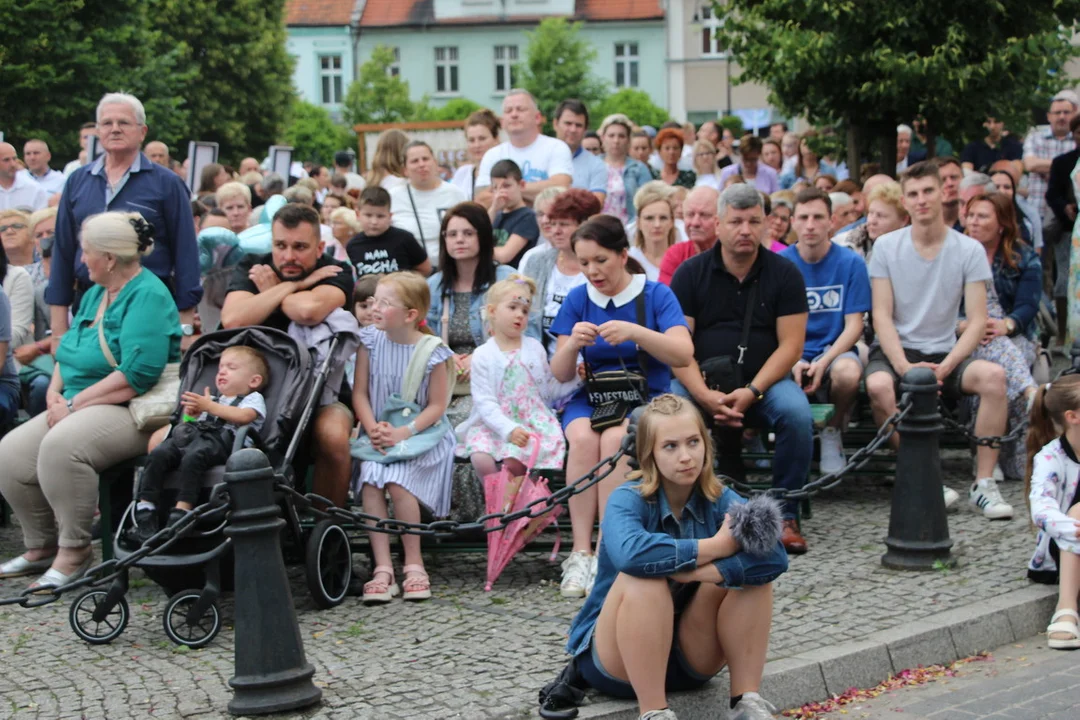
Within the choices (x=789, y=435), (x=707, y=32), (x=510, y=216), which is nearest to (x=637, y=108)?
(x=707, y=32)

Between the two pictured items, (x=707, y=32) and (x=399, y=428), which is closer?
(x=399, y=428)

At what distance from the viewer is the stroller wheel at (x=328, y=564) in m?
6.61

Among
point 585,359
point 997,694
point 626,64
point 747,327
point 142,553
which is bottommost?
point 997,694

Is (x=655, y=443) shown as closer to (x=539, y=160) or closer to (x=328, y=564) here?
(x=328, y=564)

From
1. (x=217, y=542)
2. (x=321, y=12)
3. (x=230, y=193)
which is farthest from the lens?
(x=321, y=12)

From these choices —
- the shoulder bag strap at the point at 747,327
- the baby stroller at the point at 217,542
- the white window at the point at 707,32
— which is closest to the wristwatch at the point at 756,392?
the shoulder bag strap at the point at 747,327

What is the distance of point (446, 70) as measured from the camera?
219 ft

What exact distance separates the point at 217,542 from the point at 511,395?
71.6 inches

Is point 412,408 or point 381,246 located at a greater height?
point 381,246

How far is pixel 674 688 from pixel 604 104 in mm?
52043

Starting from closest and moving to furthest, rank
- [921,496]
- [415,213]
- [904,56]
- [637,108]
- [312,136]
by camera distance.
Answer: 1. [921,496]
2. [415,213]
3. [904,56]
4. [312,136]
5. [637,108]

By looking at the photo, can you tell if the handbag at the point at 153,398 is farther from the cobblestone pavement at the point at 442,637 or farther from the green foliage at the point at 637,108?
the green foliage at the point at 637,108

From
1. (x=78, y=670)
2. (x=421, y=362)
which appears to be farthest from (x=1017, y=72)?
(x=78, y=670)

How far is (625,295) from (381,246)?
231 cm
